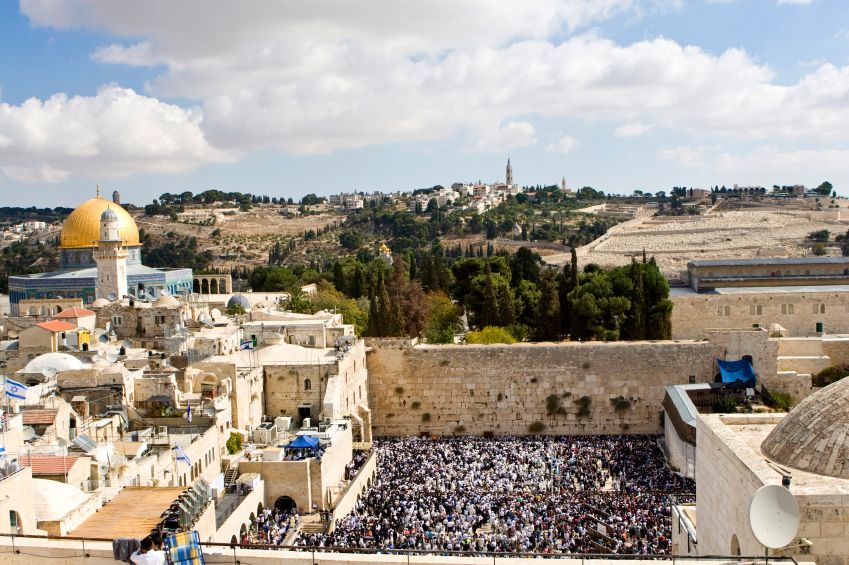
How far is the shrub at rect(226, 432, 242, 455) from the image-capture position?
21.0 meters

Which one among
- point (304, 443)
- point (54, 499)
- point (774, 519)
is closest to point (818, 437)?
point (774, 519)

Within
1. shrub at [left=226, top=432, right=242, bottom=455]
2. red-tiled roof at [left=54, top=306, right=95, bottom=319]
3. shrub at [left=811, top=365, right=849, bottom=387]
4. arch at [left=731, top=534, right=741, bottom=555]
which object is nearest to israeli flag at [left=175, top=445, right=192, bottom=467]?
shrub at [left=226, top=432, right=242, bottom=455]

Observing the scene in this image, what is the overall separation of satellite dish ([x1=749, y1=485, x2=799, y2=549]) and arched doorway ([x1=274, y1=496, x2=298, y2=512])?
14485 millimetres

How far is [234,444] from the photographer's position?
21.2 m

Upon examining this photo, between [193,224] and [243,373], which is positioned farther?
[193,224]

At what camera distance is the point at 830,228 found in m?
93.7

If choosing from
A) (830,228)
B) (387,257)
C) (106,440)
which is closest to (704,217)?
(830,228)

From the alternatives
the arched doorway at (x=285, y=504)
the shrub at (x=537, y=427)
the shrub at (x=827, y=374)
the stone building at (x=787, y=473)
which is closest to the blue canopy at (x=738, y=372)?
the shrub at (x=827, y=374)

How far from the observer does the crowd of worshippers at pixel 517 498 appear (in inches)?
695

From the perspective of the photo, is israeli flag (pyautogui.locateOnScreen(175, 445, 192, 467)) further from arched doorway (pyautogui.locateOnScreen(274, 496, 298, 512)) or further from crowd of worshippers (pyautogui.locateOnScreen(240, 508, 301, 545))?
arched doorway (pyautogui.locateOnScreen(274, 496, 298, 512))

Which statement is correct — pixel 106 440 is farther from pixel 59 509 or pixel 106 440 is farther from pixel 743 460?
pixel 743 460

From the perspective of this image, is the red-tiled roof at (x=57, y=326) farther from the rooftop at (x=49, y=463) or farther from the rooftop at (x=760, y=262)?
the rooftop at (x=760, y=262)

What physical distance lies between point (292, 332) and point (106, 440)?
11611 millimetres

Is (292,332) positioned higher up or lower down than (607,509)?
higher up
